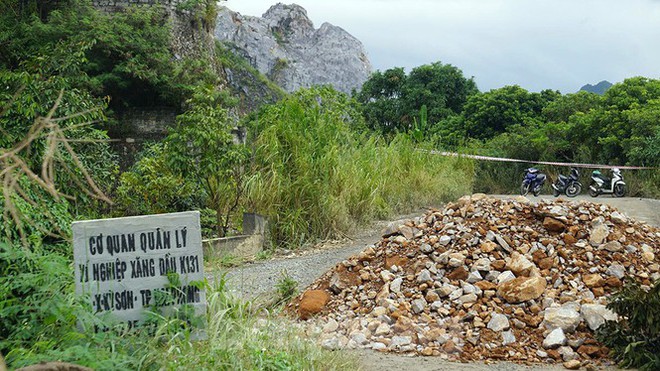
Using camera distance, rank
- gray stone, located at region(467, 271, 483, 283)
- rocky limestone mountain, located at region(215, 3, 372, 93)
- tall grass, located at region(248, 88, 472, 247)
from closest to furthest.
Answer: gray stone, located at region(467, 271, 483, 283), tall grass, located at region(248, 88, 472, 247), rocky limestone mountain, located at region(215, 3, 372, 93)

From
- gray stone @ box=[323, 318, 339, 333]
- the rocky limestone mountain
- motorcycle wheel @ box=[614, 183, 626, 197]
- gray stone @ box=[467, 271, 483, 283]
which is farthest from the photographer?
the rocky limestone mountain

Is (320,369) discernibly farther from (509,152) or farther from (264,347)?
(509,152)

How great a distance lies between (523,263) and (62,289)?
144 inches

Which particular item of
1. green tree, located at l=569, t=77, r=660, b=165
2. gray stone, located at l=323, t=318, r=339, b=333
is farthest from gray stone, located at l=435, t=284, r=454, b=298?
green tree, located at l=569, t=77, r=660, b=165

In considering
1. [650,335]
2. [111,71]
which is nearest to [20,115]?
[650,335]

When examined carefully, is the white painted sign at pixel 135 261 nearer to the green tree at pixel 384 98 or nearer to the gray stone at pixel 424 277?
the gray stone at pixel 424 277

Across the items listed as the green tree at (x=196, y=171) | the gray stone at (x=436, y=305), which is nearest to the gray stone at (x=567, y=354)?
the gray stone at (x=436, y=305)

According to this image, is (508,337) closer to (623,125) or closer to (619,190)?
(619,190)

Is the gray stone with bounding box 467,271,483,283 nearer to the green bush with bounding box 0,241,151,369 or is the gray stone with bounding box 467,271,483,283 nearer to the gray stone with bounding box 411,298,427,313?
the gray stone with bounding box 411,298,427,313

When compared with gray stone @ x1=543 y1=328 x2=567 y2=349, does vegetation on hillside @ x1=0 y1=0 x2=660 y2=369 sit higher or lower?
higher

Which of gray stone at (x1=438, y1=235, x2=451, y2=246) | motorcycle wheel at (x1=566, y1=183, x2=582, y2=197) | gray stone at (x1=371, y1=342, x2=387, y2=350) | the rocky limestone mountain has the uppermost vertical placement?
the rocky limestone mountain

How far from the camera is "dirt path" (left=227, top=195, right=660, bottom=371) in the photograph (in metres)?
4.80

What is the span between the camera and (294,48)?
55.1 m

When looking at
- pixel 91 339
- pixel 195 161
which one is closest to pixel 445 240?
pixel 91 339
